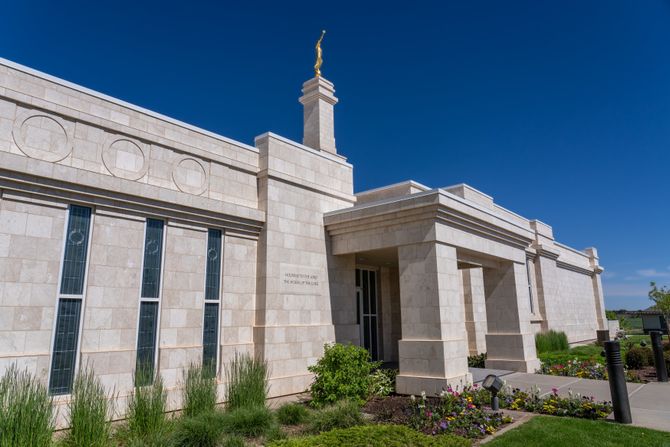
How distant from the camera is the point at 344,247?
536 inches

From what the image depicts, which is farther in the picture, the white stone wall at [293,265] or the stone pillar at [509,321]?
the stone pillar at [509,321]

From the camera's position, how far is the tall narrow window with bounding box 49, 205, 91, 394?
834 centimetres

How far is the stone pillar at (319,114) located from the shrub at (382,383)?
7.90m

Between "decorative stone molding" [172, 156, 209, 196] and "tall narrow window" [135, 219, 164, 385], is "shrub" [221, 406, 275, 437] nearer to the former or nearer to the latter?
"tall narrow window" [135, 219, 164, 385]

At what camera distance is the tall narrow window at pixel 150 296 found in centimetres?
954

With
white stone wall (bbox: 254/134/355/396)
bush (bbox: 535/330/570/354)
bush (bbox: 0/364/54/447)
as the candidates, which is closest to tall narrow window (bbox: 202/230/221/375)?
white stone wall (bbox: 254/134/355/396)

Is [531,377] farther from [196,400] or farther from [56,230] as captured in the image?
[56,230]

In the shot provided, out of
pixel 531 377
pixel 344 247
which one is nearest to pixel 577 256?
pixel 531 377

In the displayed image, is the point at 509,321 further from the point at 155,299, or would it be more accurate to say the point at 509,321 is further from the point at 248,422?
the point at 155,299

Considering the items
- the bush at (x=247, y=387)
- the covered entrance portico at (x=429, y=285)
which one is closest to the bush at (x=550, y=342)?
the covered entrance portico at (x=429, y=285)

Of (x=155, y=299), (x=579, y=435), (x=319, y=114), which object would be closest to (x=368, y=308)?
(x=319, y=114)

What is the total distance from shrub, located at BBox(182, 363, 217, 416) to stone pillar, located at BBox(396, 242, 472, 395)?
4.81 meters

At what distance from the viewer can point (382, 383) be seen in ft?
38.0

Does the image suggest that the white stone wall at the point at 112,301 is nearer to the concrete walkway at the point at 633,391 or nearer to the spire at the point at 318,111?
the spire at the point at 318,111
